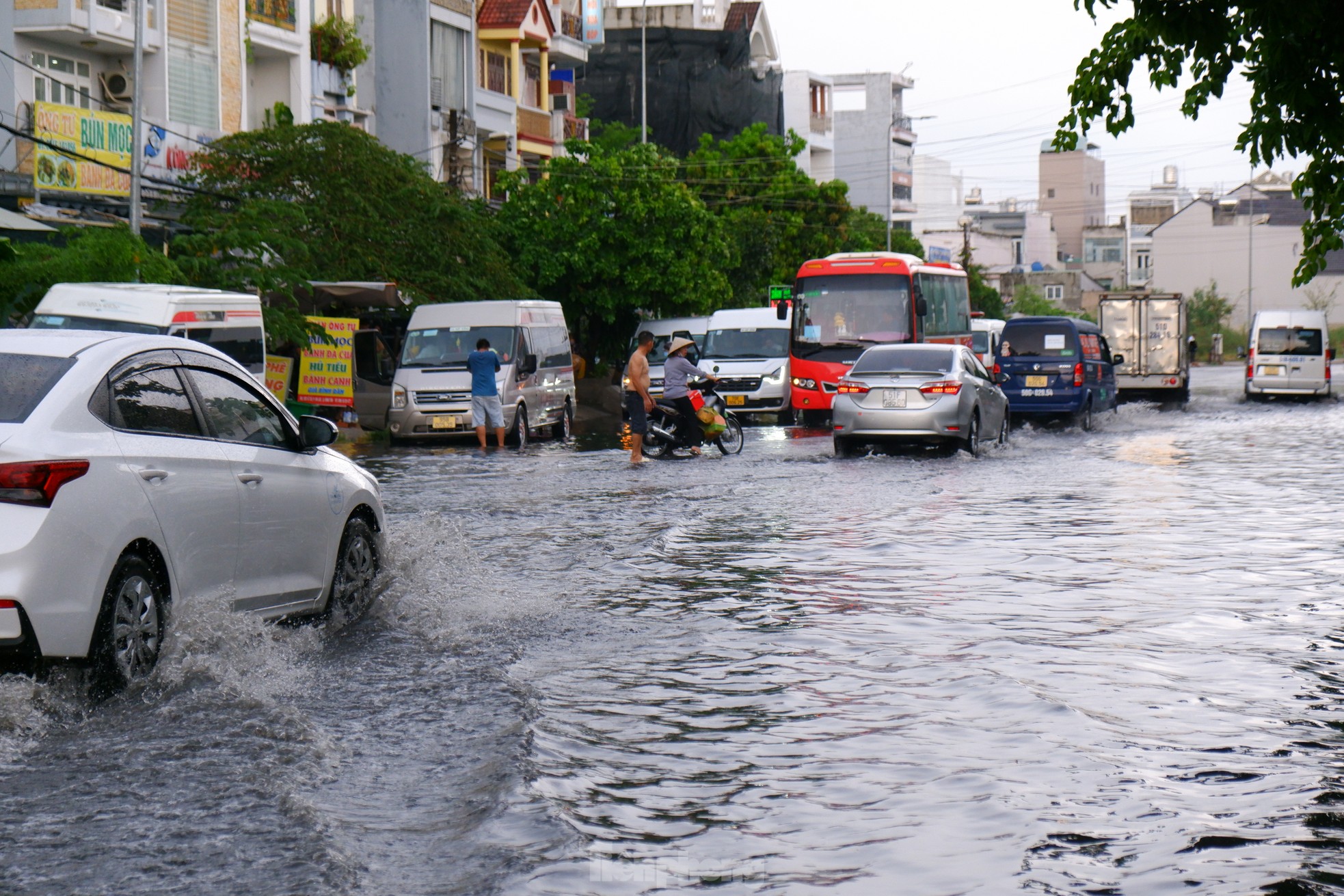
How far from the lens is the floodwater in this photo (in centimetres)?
490

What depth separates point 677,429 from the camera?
24.5 meters

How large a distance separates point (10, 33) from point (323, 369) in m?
8.22

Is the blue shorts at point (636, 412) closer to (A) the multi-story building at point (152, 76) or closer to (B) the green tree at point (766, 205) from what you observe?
(A) the multi-story building at point (152, 76)

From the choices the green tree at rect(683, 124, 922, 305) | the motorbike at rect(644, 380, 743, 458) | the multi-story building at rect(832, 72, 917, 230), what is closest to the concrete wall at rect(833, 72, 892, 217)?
the multi-story building at rect(832, 72, 917, 230)

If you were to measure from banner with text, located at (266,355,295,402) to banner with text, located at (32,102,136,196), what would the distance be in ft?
13.0

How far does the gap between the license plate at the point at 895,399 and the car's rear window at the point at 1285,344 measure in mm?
24720

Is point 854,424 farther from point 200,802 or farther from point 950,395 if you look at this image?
point 200,802

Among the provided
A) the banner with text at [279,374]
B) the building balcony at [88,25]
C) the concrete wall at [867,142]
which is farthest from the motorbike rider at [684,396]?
the concrete wall at [867,142]

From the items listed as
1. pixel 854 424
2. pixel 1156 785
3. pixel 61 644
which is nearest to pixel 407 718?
pixel 61 644

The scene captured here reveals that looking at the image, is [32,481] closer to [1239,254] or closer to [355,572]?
[355,572]

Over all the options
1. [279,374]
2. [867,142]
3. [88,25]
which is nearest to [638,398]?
[279,374]

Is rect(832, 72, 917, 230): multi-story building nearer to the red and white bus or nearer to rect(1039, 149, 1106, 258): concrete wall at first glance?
rect(1039, 149, 1106, 258): concrete wall

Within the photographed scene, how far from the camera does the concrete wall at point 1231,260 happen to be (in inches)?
4365

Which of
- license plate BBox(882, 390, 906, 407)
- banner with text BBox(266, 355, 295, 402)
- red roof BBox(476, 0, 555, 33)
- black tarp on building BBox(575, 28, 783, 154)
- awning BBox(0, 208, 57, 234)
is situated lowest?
license plate BBox(882, 390, 906, 407)
